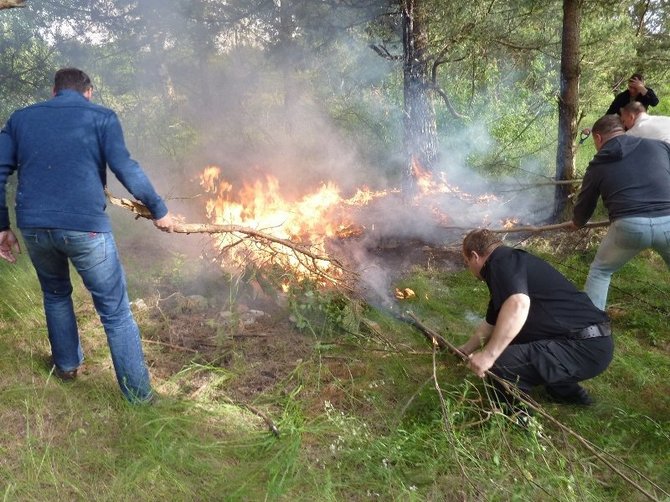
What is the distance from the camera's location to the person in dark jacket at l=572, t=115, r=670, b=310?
385 centimetres

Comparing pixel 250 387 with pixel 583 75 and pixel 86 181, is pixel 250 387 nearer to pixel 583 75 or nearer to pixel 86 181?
pixel 86 181

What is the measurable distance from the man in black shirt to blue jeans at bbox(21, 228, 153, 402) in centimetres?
225

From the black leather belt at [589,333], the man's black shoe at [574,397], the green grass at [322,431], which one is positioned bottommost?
the man's black shoe at [574,397]

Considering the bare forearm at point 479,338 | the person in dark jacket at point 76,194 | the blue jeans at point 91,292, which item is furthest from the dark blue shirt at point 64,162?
the bare forearm at point 479,338

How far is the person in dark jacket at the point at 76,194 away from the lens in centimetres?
289

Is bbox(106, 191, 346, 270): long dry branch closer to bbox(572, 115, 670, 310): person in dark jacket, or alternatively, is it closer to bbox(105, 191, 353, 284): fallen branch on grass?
bbox(105, 191, 353, 284): fallen branch on grass

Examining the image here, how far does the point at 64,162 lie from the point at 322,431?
7.70ft

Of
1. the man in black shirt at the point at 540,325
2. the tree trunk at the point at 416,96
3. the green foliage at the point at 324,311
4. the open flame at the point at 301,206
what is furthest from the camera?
the tree trunk at the point at 416,96

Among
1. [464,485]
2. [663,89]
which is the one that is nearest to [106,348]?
[464,485]

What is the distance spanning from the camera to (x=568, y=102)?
6.68 meters

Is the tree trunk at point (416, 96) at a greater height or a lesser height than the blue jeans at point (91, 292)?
greater

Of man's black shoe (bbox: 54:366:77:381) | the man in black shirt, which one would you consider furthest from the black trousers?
man's black shoe (bbox: 54:366:77:381)

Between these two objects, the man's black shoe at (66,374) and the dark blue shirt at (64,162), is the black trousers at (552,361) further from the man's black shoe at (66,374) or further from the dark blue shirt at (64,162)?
the man's black shoe at (66,374)

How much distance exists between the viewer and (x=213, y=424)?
121 inches
